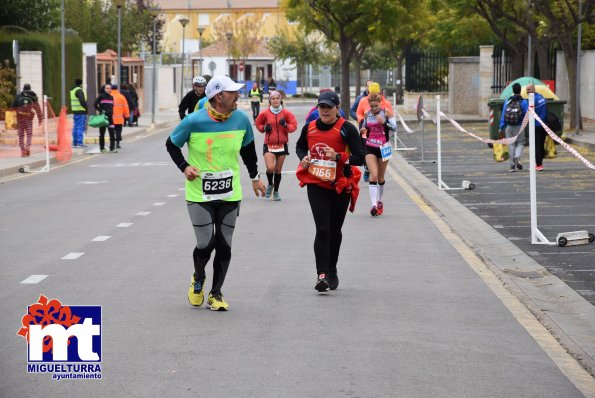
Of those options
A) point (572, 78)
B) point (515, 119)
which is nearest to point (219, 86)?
point (515, 119)

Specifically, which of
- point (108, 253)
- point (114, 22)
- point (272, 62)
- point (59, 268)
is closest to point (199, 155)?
point (59, 268)

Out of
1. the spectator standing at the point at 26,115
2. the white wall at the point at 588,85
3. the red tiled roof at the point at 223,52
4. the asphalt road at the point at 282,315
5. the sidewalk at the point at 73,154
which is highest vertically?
the red tiled roof at the point at 223,52

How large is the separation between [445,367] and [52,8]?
165ft

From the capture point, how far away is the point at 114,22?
214ft

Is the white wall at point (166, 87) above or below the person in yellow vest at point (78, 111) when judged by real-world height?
above

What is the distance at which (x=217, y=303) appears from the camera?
9.59 m

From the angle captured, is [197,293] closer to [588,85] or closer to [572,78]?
[572,78]

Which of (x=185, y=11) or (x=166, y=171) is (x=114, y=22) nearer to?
(x=166, y=171)

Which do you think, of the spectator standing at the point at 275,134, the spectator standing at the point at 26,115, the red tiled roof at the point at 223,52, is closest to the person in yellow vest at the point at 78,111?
the spectator standing at the point at 26,115

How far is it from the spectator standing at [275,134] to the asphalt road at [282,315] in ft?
7.48

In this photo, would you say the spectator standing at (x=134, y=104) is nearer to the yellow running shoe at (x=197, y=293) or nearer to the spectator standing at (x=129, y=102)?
the spectator standing at (x=129, y=102)

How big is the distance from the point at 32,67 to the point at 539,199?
3232 centimetres

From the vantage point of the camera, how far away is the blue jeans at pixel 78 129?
34.8 metres

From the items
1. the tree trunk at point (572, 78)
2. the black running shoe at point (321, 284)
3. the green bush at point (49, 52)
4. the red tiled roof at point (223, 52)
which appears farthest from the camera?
the red tiled roof at point (223, 52)
